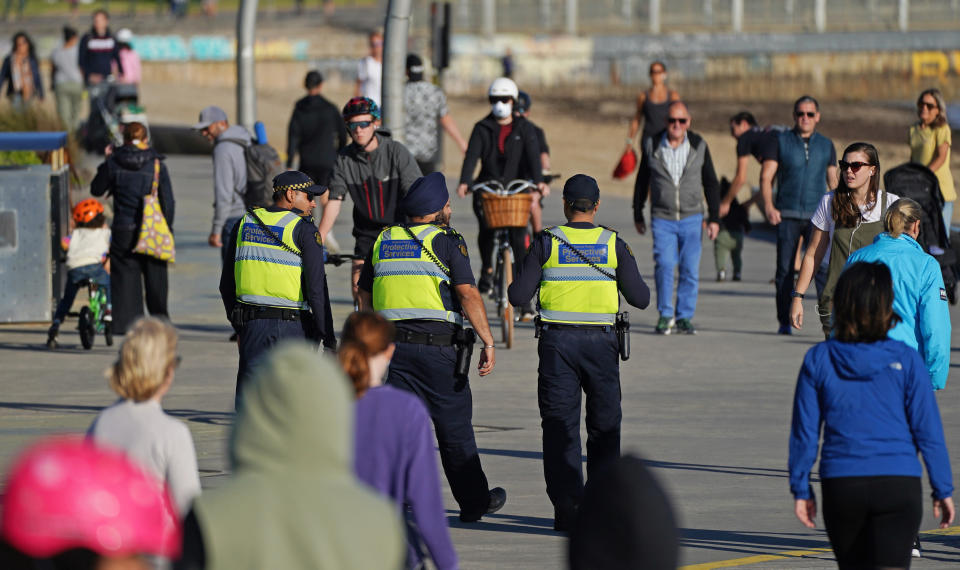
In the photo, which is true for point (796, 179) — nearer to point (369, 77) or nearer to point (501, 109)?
point (501, 109)

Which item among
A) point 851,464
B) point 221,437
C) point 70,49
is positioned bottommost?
point 221,437

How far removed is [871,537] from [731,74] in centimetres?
6400

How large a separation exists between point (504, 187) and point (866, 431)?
9.78 meters

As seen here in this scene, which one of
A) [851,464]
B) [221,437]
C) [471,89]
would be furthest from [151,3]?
[851,464]

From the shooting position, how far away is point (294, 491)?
3.63 meters

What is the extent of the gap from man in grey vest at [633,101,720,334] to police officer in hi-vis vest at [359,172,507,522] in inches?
256

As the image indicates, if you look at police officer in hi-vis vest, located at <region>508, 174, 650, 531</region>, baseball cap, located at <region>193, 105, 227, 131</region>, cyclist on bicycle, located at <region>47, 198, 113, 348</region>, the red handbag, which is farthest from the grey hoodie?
police officer in hi-vis vest, located at <region>508, 174, 650, 531</region>

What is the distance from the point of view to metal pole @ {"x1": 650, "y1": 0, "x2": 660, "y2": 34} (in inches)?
2734

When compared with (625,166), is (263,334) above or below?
below

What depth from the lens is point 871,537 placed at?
5.76m

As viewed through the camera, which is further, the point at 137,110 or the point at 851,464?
the point at 137,110

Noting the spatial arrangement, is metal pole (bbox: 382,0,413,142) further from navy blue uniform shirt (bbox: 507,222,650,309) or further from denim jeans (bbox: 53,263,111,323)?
navy blue uniform shirt (bbox: 507,222,650,309)

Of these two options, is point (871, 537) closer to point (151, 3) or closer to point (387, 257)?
point (387, 257)

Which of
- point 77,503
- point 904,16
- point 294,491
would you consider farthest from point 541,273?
point 904,16
